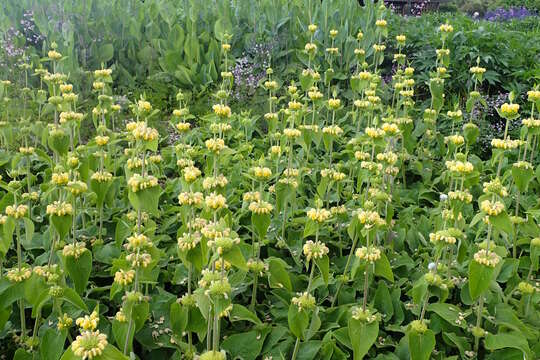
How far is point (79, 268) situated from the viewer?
2133 millimetres

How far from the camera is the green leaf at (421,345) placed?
2.11 m

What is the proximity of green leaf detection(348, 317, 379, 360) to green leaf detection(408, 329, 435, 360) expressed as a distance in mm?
140

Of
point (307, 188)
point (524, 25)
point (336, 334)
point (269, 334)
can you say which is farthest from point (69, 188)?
point (524, 25)

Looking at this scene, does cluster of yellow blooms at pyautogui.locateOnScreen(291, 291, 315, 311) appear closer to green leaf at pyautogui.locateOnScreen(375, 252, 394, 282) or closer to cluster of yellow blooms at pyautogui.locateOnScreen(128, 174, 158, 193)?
green leaf at pyautogui.locateOnScreen(375, 252, 394, 282)

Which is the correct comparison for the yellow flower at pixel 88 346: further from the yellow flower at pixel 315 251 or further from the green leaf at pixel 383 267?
the green leaf at pixel 383 267

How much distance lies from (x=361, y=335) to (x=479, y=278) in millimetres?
496

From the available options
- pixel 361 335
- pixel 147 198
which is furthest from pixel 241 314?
pixel 147 198

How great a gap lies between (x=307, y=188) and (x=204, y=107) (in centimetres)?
228

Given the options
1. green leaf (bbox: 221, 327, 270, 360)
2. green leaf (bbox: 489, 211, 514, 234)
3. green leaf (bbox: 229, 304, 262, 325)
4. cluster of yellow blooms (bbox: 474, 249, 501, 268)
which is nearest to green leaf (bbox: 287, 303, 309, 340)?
green leaf (bbox: 229, 304, 262, 325)

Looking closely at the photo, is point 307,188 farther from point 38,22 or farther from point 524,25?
point 524,25

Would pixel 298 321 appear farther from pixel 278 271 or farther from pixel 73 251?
pixel 73 251

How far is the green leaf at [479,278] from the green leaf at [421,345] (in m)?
0.24

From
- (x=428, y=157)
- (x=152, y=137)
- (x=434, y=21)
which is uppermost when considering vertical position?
(x=152, y=137)

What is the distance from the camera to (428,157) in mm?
4508
